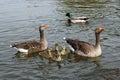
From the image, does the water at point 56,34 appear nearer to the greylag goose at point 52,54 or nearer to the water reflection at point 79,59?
the water reflection at point 79,59

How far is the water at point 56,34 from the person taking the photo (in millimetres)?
14820

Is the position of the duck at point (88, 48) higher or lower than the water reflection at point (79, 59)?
higher

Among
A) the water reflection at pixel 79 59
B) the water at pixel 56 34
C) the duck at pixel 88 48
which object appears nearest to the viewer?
the water at pixel 56 34

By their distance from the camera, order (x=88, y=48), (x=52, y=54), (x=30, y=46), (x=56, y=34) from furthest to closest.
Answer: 1. (x=56, y=34)
2. (x=30, y=46)
3. (x=88, y=48)
4. (x=52, y=54)

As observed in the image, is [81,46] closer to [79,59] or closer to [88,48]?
[88,48]

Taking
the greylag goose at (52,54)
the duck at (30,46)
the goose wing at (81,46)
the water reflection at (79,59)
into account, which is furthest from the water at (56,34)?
the goose wing at (81,46)

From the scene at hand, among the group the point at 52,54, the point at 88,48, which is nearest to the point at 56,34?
the point at 88,48

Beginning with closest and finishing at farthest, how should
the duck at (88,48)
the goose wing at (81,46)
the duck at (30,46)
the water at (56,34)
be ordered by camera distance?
the water at (56,34)
the duck at (88,48)
the goose wing at (81,46)
the duck at (30,46)

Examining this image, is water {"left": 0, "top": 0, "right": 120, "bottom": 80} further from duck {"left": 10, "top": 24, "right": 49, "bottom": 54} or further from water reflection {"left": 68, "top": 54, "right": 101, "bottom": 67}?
duck {"left": 10, "top": 24, "right": 49, "bottom": 54}

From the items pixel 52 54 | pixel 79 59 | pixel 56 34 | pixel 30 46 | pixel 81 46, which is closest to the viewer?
pixel 52 54

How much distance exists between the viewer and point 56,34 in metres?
22.1

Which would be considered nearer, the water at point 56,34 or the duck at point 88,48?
the water at point 56,34

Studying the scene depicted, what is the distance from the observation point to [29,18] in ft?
91.8

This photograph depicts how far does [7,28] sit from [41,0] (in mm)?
15201
